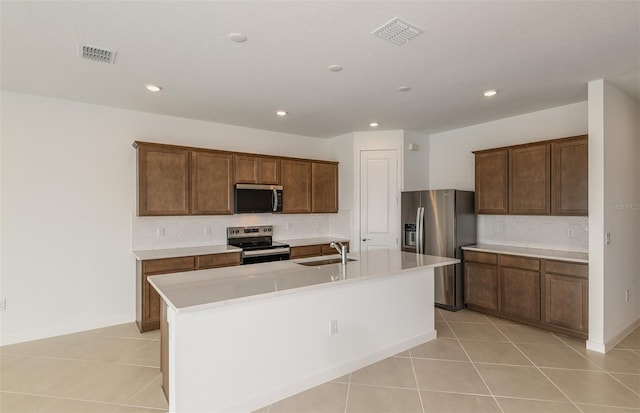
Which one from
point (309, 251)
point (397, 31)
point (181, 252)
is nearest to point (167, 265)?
point (181, 252)

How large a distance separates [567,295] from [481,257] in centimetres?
103

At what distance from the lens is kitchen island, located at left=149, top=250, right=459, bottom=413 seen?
6.95 ft

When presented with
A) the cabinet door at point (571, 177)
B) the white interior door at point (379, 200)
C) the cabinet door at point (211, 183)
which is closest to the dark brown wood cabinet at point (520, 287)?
the cabinet door at point (571, 177)

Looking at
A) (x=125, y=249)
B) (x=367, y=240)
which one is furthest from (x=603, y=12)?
(x=125, y=249)

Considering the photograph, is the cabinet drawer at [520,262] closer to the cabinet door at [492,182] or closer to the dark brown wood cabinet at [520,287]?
the dark brown wood cabinet at [520,287]

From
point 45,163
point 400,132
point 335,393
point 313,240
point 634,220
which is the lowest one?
point 335,393

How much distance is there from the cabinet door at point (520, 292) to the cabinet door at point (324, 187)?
8.96 feet

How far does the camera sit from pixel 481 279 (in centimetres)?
440

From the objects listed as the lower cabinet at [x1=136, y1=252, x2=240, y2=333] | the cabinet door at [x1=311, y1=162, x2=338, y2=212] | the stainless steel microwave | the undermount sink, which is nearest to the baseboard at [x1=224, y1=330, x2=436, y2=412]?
the undermount sink

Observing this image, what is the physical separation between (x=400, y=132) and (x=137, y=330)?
456cm

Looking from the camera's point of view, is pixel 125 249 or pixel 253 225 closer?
pixel 125 249

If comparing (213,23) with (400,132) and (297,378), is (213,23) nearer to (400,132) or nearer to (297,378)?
(297,378)

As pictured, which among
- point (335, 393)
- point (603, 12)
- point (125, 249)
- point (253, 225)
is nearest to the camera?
point (603, 12)

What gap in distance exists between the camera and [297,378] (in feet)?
8.43
